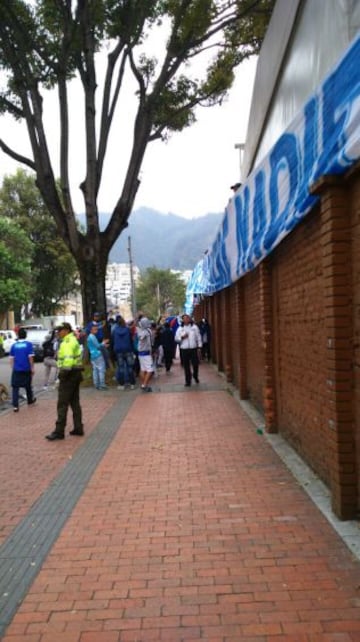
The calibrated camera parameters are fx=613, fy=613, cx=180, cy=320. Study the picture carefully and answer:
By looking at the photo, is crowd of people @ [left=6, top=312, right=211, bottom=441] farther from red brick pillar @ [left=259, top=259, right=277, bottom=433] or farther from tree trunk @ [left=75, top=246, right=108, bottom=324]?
red brick pillar @ [left=259, top=259, right=277, bottom=433]

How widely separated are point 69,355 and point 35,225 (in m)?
39.0

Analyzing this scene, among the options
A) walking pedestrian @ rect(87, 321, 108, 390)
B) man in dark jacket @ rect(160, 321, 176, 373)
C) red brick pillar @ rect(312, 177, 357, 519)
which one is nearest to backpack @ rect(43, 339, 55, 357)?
walking pedestrian @ rect(87, 321, 108, 390)

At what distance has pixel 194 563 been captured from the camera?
13.3 feet

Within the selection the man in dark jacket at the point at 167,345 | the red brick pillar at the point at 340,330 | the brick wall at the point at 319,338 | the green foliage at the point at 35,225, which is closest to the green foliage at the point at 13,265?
the green foliage at the point at 35,225

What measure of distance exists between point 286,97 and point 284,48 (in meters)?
0.56

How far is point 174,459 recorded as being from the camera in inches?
275

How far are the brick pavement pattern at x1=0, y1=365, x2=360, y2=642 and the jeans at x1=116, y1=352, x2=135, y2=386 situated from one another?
724cm

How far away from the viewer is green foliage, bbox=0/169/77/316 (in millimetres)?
44906

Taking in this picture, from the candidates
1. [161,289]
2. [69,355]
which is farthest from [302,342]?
[161,289]

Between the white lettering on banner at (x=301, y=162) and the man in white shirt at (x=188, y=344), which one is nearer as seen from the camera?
the white lettering on banner at (x=301, y=162)

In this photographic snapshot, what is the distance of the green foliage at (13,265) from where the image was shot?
38031 mm

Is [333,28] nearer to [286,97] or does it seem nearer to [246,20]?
[286,97]

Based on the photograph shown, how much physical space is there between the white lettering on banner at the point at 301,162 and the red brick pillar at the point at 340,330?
264 millimetres

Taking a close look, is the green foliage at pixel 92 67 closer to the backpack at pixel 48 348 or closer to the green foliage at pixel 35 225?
the backpack at pixel 48 348
